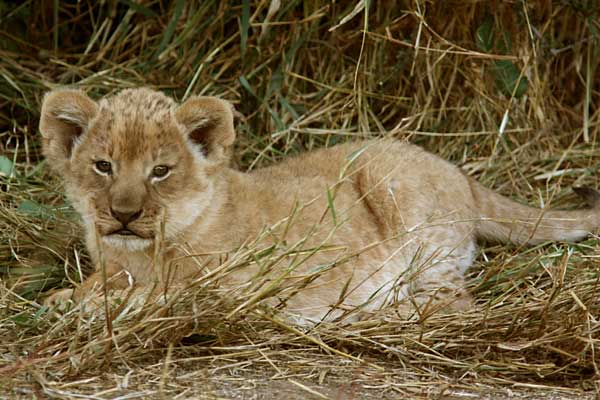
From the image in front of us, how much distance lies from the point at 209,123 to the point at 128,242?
2.09 feet

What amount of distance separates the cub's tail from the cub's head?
1469 millimetres

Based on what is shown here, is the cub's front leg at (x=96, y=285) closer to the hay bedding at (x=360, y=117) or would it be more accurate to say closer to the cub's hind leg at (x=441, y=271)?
the hay bedding at (x=360, y=117)

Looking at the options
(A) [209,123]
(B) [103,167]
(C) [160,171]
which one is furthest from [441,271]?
(B) [103,167]

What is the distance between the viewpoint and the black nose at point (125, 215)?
429cm

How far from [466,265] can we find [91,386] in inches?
89.2

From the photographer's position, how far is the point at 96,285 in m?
4.59

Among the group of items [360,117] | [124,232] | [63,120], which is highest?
[63,120]

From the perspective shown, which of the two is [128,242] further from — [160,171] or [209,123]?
[209,123]

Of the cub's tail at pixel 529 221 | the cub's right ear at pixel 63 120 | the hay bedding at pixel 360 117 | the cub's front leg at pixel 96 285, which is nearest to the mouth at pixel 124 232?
the cub's front leg at pixel 96 285

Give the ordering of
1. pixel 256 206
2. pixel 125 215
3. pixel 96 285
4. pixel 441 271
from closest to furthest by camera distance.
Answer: pixel 125 215 → pixel 96 285 → pixel 256 206 → pixel 441 271

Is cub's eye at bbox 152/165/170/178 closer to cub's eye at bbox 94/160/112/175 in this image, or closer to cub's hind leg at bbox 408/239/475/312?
cub's eye at bbox 94/160/112/175

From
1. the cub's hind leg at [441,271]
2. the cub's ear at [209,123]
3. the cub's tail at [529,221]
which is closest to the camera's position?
the cub's ear at [209,123]

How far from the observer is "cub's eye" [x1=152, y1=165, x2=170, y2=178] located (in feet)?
14.5

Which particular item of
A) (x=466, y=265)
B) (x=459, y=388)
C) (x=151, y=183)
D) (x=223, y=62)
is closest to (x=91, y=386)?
(x=151, y=183)
